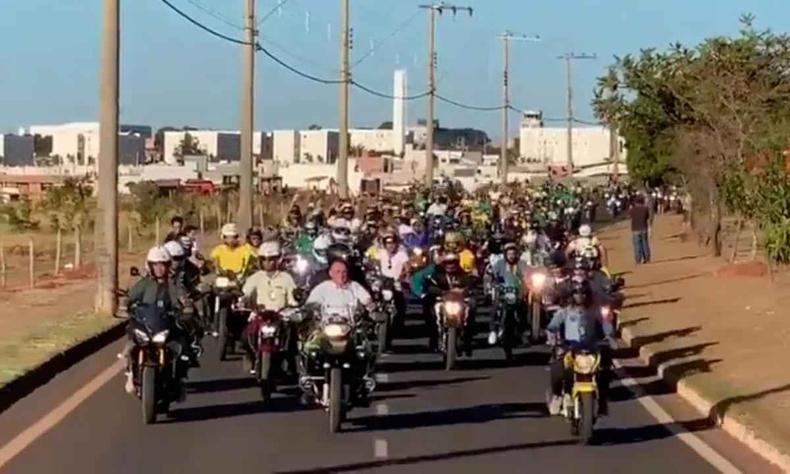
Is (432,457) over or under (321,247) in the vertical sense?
under

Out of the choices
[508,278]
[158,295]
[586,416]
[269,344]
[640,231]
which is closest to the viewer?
[586,416]

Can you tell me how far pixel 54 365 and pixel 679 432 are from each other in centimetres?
814

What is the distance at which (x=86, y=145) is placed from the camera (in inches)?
7726

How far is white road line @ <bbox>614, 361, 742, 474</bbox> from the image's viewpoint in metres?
14.2

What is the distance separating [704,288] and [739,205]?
1.85 metres

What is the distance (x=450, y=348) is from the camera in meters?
22.1

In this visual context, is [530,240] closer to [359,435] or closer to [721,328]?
[721,328]

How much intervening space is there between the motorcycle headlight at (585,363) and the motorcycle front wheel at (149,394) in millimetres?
3797

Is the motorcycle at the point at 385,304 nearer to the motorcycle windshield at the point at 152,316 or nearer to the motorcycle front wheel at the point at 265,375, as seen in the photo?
the motorcycle front wheel at the point at 265,375

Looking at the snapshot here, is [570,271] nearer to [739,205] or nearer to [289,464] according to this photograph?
[289,464]

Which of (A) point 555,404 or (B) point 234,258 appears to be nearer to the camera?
(A) point 555,404

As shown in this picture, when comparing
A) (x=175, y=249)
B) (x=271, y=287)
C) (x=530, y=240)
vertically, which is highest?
(x=530, y=240)

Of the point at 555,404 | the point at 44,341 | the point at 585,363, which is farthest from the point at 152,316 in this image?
the point at 44,341

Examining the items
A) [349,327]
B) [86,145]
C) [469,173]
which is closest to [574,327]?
[349,327]
